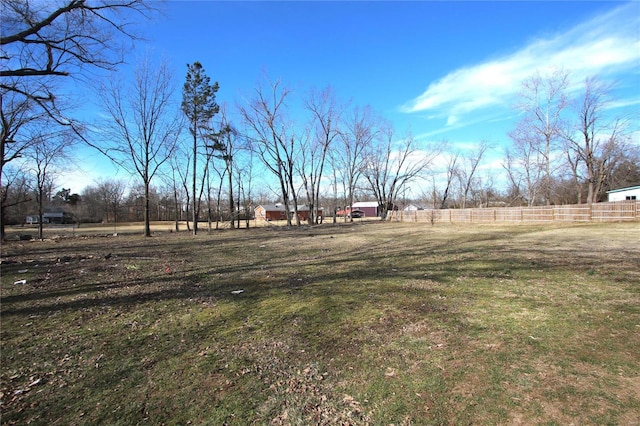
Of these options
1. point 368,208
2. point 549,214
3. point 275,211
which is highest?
point 368,208

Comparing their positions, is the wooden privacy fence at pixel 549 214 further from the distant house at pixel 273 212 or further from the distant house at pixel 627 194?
the distant house at pixel 273 212

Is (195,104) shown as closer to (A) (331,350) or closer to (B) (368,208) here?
(A) (331,350)

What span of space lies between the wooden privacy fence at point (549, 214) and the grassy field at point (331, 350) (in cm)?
1929

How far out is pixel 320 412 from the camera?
2400 mm

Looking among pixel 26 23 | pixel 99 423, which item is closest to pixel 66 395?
pixel 99 423

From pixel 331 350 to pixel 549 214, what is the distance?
27536 millimetres

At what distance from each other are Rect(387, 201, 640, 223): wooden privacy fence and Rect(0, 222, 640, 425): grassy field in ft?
63.3

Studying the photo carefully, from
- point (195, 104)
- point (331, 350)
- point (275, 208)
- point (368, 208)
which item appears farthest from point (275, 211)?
point (331, 350)

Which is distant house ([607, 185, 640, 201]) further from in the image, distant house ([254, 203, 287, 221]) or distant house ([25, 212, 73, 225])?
distant house ([25, 212, 73, 225])

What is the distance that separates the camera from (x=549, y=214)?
24438 millimetres

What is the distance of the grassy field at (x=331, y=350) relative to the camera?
7.90ft

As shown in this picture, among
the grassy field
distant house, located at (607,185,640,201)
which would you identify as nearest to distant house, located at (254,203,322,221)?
distant house, located at (607,185,640,201)

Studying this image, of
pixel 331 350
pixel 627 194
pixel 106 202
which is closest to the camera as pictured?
pixel 331 350

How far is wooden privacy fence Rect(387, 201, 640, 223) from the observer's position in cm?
2053
